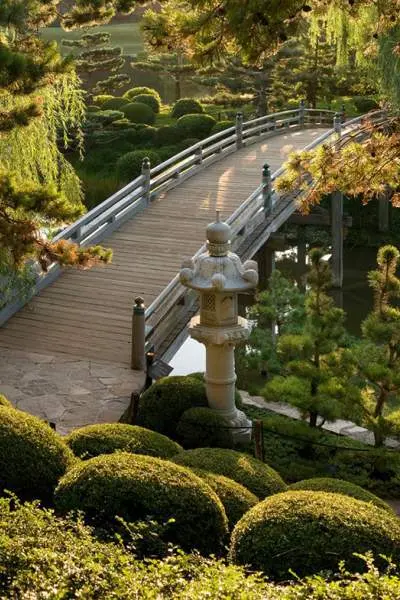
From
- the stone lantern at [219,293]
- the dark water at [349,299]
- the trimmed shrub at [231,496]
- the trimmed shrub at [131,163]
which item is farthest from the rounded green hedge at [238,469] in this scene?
the trimmed shrub at [131,163]

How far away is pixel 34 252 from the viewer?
843 centimetres

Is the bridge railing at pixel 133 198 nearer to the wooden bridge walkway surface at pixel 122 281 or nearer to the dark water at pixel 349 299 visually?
the wooden bridge walkway surface at pixel 122 281

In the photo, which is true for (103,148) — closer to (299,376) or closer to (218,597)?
(299,376)

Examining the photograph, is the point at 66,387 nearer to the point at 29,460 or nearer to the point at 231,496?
the point at 29,460

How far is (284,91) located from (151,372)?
20533mm

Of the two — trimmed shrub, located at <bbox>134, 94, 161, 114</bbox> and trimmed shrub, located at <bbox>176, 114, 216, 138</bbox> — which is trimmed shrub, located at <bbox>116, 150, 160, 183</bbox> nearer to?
trimmed shrub, located at <bbox>176, 114, 216, 138</bbox>

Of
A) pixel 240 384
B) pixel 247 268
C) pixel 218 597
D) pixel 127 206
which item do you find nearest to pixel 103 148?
pixel 127 206

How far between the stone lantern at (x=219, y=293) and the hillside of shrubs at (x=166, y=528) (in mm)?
2372

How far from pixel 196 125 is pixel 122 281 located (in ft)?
55.3

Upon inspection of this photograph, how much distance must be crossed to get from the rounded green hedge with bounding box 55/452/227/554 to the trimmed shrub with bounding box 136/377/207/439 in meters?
4.02

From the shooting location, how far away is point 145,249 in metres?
15.1

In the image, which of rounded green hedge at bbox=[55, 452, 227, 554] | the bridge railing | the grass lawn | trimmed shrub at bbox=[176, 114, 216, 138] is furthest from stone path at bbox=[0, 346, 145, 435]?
the grass lawn

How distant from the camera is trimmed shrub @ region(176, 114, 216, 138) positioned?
29.8 meters

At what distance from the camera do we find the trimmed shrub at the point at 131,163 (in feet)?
86.7
